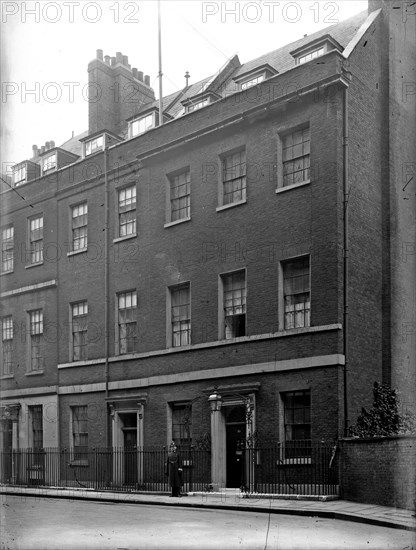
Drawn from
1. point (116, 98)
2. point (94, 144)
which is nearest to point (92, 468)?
point (94, 144)

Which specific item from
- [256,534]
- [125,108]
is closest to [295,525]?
[256,534]

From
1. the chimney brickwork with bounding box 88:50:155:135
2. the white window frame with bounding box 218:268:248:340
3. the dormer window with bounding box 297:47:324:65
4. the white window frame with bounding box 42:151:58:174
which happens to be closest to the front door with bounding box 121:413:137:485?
the white window frame with bounding box 218:268:248:340

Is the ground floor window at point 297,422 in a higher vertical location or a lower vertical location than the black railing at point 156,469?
higher

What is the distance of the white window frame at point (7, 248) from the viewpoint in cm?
1497

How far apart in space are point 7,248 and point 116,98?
14.6 metres

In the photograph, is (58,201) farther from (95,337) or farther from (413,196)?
(413,196)

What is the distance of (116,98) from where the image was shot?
2820 cm

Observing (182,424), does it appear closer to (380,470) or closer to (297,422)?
(297,422)

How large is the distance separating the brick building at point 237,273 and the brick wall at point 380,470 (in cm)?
92

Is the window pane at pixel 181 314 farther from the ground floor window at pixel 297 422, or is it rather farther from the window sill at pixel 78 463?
the window sill at pixel 78 463

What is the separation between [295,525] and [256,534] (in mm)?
1693

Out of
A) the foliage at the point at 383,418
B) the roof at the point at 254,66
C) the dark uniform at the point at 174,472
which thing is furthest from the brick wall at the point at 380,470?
the roof at the point at 254,66

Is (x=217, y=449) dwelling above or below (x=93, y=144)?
below

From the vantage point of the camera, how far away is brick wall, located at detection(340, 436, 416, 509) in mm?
16734
